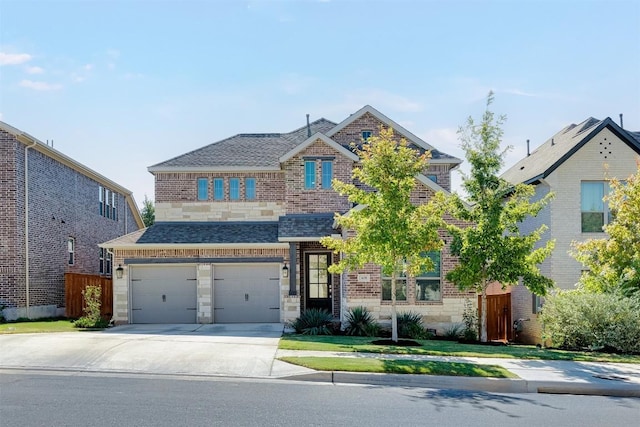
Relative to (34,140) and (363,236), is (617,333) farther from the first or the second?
(34,140)

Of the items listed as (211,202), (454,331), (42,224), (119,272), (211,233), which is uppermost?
(211,202)

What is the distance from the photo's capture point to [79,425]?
25.9 feet

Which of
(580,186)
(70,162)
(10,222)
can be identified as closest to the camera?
(580,186)

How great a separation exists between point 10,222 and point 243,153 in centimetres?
905

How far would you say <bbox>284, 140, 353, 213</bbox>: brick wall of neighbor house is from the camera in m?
23.5

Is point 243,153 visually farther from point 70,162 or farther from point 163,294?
point 70,162

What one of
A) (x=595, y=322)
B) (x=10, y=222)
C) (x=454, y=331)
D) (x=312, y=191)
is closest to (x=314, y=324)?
(x=454, y=331)

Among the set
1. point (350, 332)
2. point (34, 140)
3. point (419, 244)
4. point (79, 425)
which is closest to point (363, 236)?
point (419, 244)

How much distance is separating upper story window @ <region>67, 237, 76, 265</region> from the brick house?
713 centimetres

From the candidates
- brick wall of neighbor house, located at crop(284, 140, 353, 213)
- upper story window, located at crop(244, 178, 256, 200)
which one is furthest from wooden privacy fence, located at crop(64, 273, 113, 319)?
brick wall of neighbor house, located at crop(284, 140, 353, 213)

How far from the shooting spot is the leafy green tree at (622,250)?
17.5m

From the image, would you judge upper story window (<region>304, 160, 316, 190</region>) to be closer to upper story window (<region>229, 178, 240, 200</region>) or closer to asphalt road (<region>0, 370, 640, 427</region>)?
upper story window (<region>229, 178, 240, 200</region>)

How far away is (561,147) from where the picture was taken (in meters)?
24.0

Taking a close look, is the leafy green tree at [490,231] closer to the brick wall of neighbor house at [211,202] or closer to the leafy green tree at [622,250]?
the leafy green tree at [622,250]
